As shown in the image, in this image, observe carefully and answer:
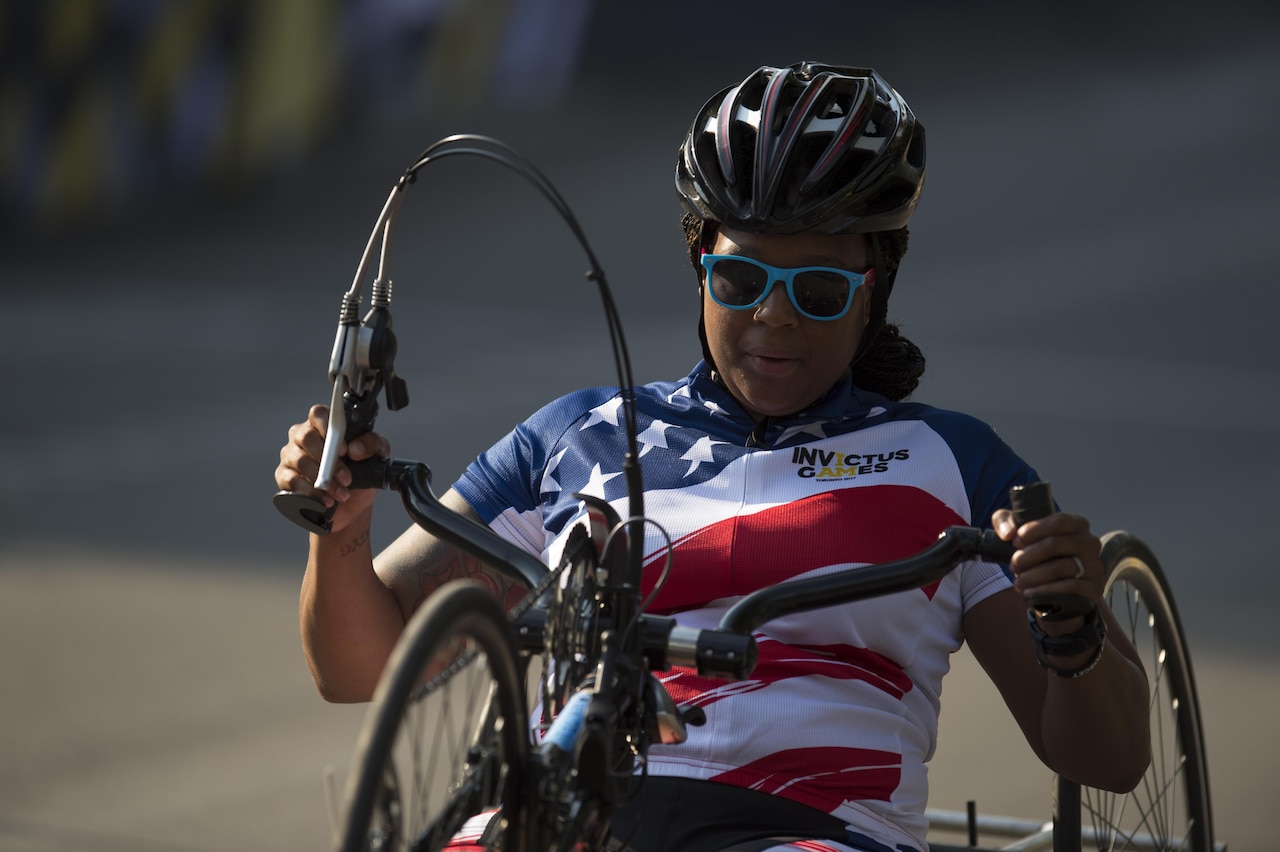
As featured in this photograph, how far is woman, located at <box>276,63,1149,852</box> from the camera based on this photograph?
208 centimetres

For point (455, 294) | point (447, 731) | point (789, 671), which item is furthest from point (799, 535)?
point (455, 294)

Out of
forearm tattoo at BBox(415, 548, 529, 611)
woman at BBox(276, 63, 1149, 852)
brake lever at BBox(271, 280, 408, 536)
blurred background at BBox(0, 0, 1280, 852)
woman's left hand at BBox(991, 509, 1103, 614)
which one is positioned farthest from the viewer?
blurred background at BBox(0, 0, 1280, 852)

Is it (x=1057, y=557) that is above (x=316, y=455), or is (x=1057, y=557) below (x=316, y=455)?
below

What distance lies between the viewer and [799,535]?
227 cm

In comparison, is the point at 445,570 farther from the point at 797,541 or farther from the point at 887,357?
the point at 887,357

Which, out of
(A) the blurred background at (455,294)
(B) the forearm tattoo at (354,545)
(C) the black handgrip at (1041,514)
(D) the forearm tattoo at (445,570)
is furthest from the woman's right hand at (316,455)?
(A) the blurred background at (455,294)

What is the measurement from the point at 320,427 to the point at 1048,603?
3.26 feet

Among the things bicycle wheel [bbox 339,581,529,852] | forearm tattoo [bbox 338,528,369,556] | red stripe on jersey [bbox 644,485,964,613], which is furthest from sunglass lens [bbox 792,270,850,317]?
bicycle wheel [bbox 339,581,529,852]

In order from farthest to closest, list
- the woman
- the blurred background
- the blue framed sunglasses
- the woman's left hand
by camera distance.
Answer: the blurred background
the blue framed sunglasses
the woman
the woman's left hand

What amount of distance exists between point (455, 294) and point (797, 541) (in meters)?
9.43

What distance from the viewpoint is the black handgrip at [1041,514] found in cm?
183

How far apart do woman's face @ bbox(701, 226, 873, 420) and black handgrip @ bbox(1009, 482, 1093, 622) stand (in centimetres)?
63

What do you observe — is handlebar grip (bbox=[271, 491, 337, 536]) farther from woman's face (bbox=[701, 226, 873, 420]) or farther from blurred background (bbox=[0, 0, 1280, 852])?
blurred background (bbox=[0, 0, 1280, 852])

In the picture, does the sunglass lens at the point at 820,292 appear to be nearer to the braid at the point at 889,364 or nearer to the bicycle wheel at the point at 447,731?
the braid at the point at 889,364
